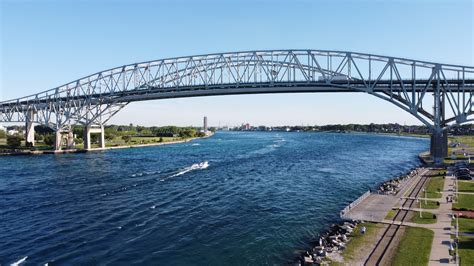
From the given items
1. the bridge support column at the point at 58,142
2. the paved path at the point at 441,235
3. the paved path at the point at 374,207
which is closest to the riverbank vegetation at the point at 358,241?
the paved path at the point at 374,207

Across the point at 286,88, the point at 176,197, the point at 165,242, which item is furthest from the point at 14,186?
the point at 286,88

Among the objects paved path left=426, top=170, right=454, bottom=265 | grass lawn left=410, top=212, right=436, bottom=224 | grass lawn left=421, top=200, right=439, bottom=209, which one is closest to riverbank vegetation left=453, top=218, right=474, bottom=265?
paved path left=426, top=170, right=454, bottom=265

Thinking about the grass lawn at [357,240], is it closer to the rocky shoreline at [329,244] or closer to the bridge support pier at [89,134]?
the rocky shoreline at [329,244]

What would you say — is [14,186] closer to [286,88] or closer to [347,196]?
[347,196]

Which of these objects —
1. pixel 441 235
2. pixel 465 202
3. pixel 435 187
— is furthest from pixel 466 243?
pixel 435 187

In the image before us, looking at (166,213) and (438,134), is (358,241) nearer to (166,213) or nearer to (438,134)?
(166,213)
